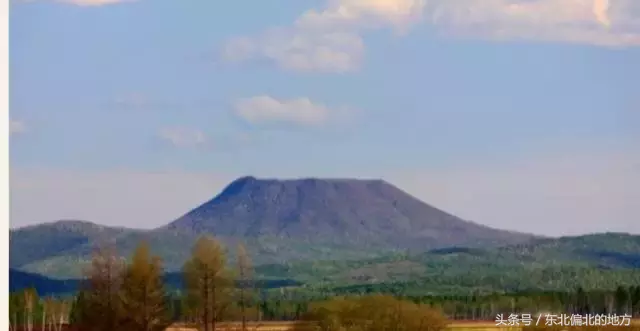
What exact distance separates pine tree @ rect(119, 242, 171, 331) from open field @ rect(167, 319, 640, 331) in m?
0.11

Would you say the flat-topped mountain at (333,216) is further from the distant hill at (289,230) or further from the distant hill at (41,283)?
the distant hill at (41,283)

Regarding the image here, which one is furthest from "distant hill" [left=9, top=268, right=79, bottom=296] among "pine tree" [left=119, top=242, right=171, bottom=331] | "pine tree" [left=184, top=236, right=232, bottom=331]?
"pine tree" [left=184, top=236, right=232, bottom=331]

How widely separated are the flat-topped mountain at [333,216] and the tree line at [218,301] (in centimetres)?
25

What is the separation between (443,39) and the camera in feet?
28.3

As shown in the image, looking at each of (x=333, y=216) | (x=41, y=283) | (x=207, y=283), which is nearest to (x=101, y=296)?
(x=41, y=283)

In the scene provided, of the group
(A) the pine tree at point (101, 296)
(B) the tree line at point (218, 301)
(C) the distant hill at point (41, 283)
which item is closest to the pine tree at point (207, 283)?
(B) the tree line at point (218, 301)

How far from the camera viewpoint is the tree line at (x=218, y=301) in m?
8.62

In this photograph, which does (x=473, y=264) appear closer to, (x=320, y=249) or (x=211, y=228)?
(x=320, y=249)

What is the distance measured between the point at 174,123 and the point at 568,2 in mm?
2228

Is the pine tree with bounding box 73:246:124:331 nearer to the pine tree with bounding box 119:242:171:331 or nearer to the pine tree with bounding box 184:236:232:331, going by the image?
the pine tree with bounding box 119:242:171:331

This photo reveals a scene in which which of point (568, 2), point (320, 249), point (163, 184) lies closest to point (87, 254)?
point (163, 184)

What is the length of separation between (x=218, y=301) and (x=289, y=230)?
2.07 ft

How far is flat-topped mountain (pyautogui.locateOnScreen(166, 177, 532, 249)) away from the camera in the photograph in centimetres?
872

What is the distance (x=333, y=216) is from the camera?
9.16m
